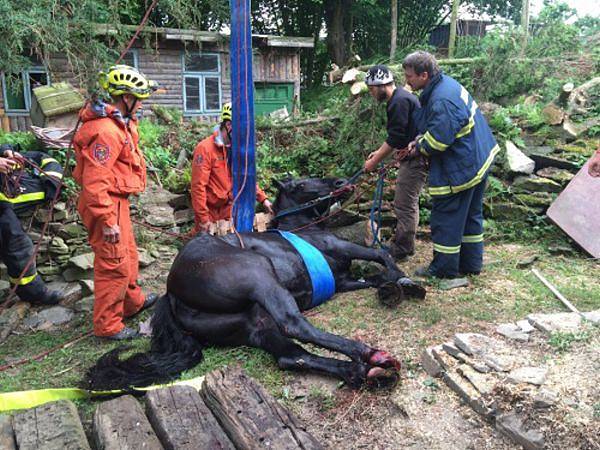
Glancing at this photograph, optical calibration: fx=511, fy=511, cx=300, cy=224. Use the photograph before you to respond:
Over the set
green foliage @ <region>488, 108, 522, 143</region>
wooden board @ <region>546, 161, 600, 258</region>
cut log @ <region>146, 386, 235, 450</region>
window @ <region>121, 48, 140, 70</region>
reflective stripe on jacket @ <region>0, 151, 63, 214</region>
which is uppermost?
window @ <region>121, 48, 140, 70</region>

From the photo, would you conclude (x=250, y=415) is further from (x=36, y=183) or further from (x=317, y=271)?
(x=36, y=183)

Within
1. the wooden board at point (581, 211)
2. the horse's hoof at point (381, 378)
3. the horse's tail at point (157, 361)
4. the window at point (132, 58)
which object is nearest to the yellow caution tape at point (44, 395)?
the horse's tail at point (157, 361)

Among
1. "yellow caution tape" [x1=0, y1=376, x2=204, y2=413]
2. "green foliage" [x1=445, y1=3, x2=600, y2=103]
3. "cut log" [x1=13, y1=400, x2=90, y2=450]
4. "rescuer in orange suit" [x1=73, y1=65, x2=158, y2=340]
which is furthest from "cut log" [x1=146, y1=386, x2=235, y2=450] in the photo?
Answer: "green foliage" [x1=445, y1=3, x2=600, y2=103]

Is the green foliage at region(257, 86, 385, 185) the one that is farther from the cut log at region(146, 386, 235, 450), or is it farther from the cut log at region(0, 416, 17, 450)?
the cut log at region(0, 416, 17, 450)

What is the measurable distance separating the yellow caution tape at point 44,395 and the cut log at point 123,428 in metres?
0.28

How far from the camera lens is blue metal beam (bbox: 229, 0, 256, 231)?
5109 millimetres

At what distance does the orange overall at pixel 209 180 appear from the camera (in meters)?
5.58

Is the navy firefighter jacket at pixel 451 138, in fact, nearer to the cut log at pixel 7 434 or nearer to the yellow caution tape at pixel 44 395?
the yellow caution tape at pixel 44 395

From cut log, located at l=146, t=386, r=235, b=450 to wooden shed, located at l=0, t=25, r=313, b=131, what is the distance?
1080cm

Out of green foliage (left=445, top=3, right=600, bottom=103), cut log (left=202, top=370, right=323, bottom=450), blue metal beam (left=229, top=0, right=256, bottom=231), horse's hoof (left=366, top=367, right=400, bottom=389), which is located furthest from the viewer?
green foliage (left=445, top=3, right=600, bottom=103)

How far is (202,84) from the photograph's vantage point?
48.9 ft

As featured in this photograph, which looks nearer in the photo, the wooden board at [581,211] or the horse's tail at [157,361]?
the horse's tail at [157,361]

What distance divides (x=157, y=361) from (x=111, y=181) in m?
1.53

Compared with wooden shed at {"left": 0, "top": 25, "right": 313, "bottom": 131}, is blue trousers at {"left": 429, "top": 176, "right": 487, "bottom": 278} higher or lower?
lower
